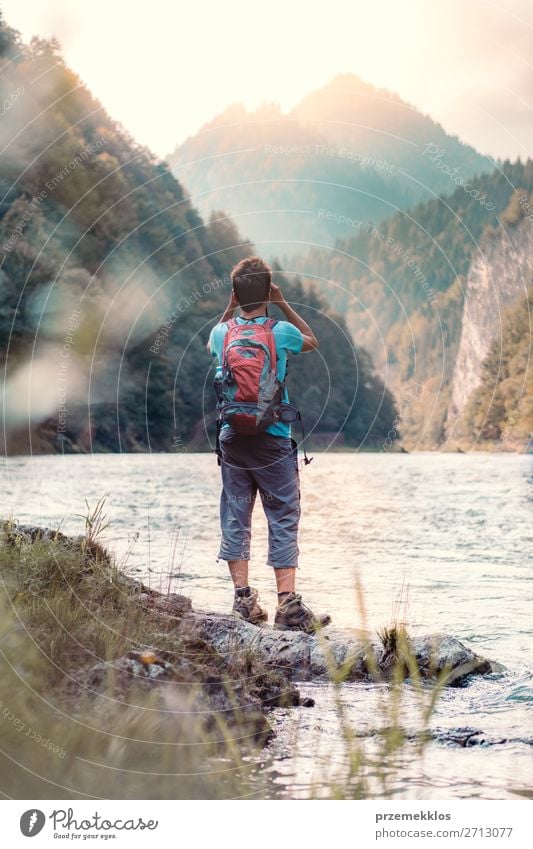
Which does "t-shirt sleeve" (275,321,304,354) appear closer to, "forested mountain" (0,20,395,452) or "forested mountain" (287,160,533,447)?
"forested mountain" (0,20,395,452)

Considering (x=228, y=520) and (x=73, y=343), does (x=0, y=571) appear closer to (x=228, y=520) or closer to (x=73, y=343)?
(x=228, y=520)

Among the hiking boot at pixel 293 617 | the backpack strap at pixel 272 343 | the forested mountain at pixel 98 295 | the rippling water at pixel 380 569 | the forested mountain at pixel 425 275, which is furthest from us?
the forested mountain at pixel 425 275

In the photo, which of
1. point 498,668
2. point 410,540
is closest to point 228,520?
point 498,668

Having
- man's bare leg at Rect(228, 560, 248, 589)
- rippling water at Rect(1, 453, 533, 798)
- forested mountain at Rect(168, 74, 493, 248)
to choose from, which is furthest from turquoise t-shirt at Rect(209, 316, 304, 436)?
rippling water at Rect(1, 453, 533, 798)

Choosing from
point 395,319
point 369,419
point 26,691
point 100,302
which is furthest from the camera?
point 395,319

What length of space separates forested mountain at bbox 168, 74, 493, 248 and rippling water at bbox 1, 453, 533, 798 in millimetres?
3161

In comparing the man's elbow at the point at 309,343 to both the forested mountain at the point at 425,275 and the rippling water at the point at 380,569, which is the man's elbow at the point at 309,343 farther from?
the forested mountain at the point at 425,275

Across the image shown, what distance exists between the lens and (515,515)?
18.5 m

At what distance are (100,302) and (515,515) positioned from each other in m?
22.4

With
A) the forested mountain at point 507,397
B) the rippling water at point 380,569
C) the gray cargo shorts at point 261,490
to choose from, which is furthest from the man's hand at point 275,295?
the forested mountain at point 507,397

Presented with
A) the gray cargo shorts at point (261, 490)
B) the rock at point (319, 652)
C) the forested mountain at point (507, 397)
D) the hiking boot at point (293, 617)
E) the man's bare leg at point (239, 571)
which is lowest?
the rock at point (319, 652)

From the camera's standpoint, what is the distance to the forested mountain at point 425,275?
2950 inches

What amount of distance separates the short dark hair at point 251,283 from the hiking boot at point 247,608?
2.01 m

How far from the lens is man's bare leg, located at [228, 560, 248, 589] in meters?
7.29
